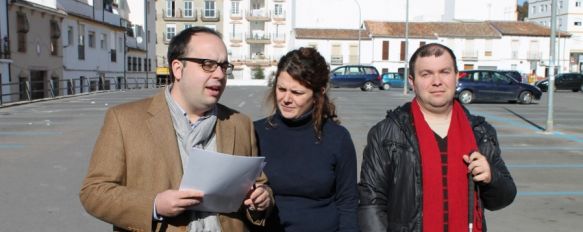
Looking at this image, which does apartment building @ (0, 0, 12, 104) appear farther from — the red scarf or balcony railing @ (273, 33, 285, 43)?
balcony railing @ (273, 33, 285, 43)

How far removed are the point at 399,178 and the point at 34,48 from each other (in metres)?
31.1

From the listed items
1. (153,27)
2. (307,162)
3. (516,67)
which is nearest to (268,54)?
(153,27)

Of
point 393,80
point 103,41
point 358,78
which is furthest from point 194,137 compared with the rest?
point 393,80

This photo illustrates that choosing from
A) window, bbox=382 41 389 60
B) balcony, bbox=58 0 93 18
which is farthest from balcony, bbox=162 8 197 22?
balcony, bbox=58 0 93 18

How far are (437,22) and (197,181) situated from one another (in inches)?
2677

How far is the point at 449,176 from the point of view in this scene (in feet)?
8.96

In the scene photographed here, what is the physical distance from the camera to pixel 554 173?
8.77m

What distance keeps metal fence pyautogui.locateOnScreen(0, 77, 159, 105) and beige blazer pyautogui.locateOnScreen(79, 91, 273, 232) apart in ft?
67.8

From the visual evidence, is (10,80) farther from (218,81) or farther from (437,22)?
(437,22)

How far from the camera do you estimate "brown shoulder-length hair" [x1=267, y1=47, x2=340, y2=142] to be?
9.42 feet

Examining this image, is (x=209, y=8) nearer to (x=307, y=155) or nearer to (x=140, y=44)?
(x=140, y=44)

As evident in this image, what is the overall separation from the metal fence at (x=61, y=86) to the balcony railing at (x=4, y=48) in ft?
4.57

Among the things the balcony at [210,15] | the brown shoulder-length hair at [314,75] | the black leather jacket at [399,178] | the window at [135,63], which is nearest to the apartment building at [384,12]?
the balcony at [210,15]

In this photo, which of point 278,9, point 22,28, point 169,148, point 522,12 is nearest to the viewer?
point 169,148
